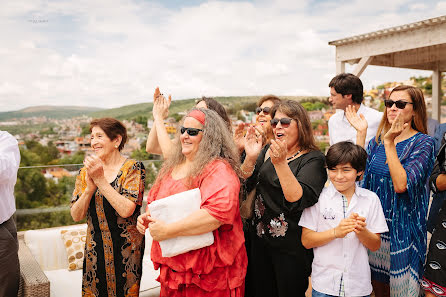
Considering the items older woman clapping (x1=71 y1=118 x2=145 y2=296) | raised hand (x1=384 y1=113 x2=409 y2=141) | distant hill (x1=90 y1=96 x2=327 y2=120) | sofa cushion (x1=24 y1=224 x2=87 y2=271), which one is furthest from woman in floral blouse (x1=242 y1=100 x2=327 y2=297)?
distant hill (x1=90 y1=96 x2=327 y2=120)

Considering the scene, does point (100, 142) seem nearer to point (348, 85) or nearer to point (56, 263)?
point (56, 263)

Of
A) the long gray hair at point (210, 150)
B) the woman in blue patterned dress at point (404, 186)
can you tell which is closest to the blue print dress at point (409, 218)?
the woman in blue patterned dress at point (404, 186)

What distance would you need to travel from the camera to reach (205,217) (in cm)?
160

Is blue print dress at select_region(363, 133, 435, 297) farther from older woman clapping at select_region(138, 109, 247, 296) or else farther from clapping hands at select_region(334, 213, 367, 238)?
older woman clapping at select_region(138, 109, 247, 296)

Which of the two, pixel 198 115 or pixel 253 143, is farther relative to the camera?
pixel 253 143

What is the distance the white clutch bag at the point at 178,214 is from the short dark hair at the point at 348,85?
5.64ft

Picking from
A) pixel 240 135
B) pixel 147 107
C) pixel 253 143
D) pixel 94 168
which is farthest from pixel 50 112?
pixel 253 143

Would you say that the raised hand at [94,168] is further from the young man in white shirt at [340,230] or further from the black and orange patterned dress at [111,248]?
the young man in white shirt at [340,230]

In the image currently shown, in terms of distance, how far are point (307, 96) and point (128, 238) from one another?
12.4 meters

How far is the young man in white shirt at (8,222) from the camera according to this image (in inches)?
83.1

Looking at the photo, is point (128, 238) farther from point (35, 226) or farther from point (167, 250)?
point (35, 226)

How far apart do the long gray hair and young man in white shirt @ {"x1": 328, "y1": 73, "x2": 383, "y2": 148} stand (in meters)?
1.33

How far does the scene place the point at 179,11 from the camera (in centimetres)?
2450

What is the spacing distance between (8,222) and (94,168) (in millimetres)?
786
